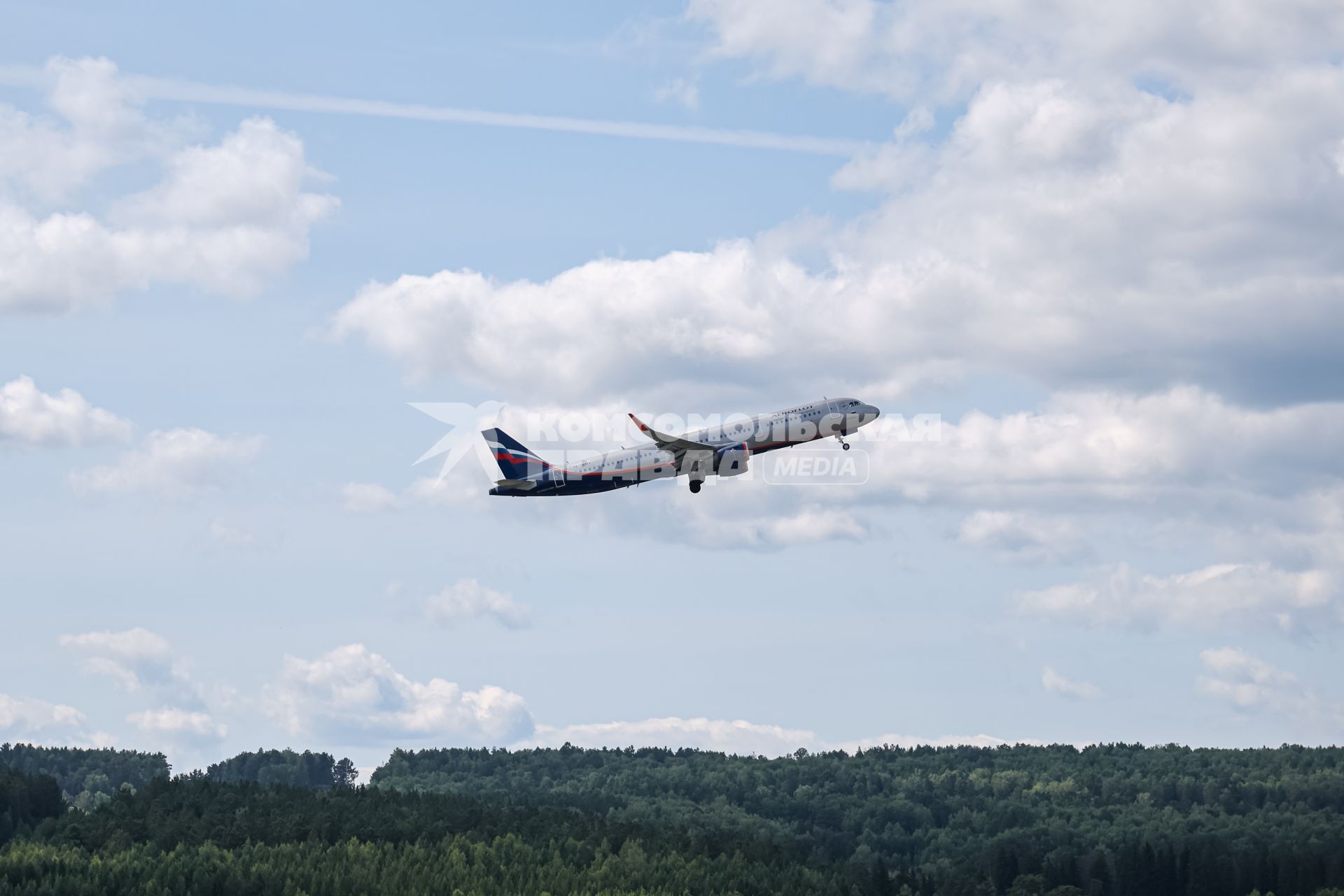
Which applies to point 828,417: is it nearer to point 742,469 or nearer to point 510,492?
Answer: point 742,469

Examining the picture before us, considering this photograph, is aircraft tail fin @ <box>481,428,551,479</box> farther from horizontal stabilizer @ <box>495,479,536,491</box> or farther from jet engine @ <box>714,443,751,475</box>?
jet engine @ <box>714,443,751,475</box>

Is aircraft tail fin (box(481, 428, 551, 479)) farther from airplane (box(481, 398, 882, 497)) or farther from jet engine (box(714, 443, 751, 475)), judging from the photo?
jet engine (box(714, 443, 751, 475))

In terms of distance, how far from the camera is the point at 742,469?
512 ft

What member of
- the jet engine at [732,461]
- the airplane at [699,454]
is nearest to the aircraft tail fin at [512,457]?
the airplane at [699,454]

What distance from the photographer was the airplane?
6137 inches

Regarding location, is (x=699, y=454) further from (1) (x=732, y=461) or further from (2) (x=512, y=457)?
(2) (x=512, y=457)

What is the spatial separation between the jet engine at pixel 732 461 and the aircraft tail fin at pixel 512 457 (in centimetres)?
2172

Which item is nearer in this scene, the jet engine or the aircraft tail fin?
the jet engine

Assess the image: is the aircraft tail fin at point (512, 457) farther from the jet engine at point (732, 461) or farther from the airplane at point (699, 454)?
the jet engine at point (732, 461)

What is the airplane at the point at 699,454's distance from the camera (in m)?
156

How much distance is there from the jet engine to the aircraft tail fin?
21723 millimetres

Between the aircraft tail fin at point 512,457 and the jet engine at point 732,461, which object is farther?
the aircraft tail fin at point 512,457

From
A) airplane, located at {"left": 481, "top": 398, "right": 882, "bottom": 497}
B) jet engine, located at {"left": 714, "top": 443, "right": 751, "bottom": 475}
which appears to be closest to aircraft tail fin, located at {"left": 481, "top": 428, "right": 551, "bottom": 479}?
airplane, located at {"left": 481, "top": 398, "right": 882, "bottom": 497}

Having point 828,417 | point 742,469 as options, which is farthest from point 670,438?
point 828,417
